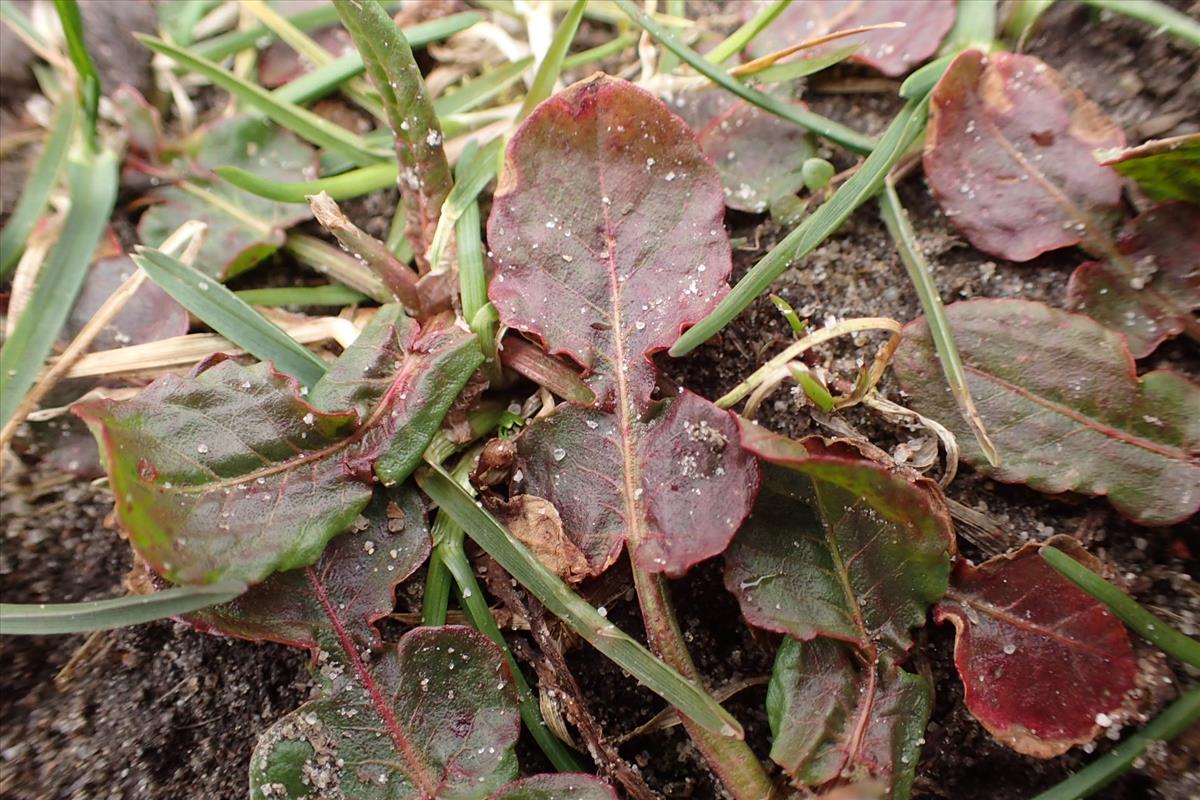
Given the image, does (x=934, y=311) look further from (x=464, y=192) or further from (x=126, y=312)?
(x=126, y=312)

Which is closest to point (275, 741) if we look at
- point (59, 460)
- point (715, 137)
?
point (59, 460)

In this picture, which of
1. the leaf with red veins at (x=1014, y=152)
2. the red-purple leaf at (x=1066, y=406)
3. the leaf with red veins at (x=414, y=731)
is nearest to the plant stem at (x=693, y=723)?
the leaf with red veins at (x=414, y=731)

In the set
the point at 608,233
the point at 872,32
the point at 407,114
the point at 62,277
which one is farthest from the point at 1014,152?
the point at 62,277

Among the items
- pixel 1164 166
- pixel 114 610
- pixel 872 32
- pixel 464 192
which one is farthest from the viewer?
pixel 872 32

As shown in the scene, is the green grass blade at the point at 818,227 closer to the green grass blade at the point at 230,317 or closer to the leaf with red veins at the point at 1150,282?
the leaf with red veins at the point at 1150,282

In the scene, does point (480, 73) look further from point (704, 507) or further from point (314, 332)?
point (704, 507)
